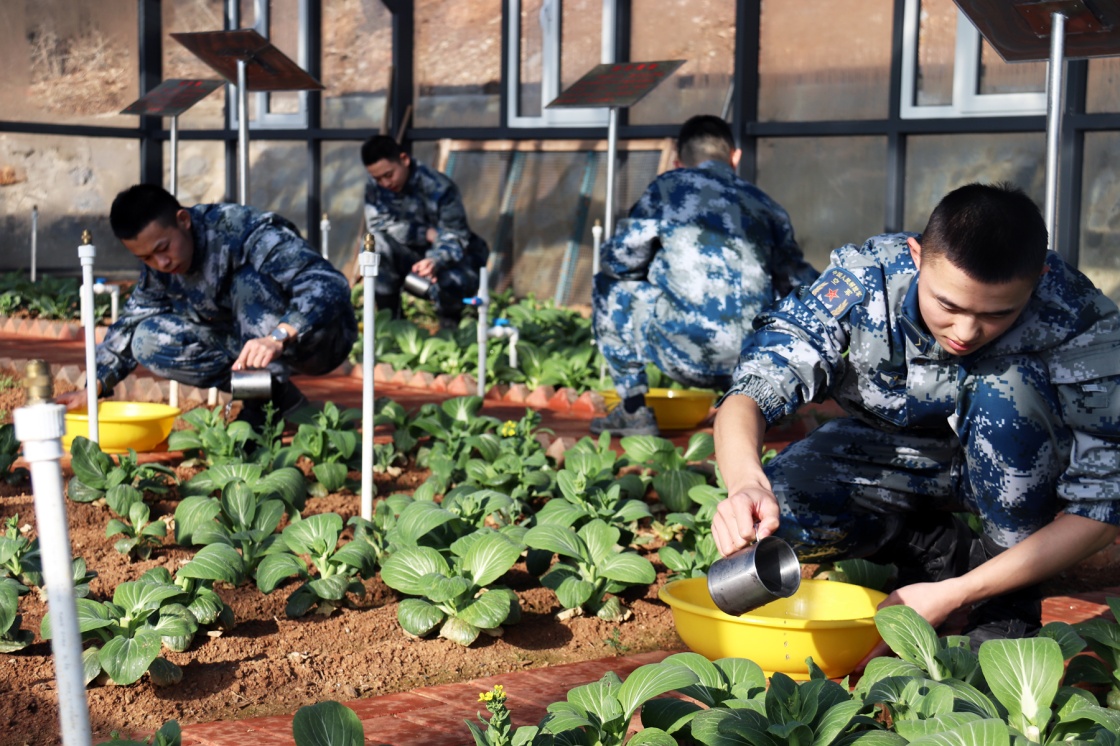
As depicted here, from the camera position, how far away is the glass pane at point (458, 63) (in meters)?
9.66

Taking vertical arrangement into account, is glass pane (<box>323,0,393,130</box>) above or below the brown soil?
above

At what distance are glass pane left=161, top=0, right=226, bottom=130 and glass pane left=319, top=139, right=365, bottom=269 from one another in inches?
58.9

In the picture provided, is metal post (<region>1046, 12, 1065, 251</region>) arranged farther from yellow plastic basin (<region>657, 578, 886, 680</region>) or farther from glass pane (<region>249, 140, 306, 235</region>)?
glass pane (<region>249, 140, 306, 235</region>)

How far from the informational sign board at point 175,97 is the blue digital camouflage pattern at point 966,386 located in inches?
222

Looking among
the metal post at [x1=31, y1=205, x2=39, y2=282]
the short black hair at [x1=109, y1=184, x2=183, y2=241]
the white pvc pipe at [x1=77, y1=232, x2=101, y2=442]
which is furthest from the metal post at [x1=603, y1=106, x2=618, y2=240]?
the metal post at [x1=31, y1=205, x2=39, y2=282]

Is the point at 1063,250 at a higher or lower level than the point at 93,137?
lower

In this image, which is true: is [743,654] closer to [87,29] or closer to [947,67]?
[947,67]

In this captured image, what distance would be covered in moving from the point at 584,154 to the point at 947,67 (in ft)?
8.93

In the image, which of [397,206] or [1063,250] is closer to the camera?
[1063,250]

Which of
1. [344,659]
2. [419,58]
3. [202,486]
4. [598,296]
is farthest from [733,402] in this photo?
[419,58]

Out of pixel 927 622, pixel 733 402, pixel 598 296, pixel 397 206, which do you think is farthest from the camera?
pixel 397 206

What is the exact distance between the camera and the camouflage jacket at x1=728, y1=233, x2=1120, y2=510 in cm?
247

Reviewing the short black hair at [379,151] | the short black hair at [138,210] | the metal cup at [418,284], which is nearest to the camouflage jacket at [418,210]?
the short black hair at [379,151]

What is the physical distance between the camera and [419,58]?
33.1 feet
